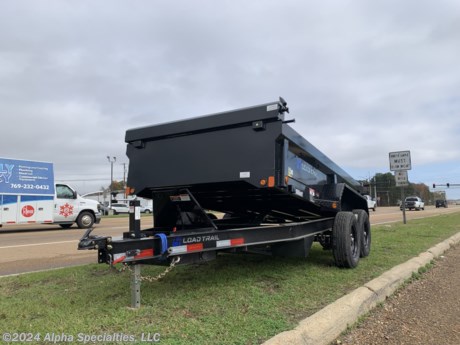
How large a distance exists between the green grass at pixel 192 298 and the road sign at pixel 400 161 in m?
11.1

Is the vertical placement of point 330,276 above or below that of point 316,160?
below

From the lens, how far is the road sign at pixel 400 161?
17.8 m

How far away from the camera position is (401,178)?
18.1 metres

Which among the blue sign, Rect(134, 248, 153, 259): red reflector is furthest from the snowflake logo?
Rect(134, 248, 153, 259): red reflector

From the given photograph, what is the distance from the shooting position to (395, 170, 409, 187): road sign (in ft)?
58.5

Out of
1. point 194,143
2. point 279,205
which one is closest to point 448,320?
point 279,205

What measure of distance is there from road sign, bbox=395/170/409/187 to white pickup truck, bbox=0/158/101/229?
1426 centimetres

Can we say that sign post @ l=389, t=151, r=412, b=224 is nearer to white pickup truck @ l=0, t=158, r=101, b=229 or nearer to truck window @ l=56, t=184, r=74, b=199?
Answer: white pickup truck @ l=0, t=158, r=101, b=229

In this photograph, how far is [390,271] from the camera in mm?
6730

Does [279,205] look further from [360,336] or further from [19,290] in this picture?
[19,290]

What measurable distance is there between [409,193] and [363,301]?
137m

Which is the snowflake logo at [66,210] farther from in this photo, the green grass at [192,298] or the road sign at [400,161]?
the road sign at [400,161]

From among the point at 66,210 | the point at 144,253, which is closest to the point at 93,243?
the point at 144,253

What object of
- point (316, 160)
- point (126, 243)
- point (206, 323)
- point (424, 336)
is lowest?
point (424, 336)
